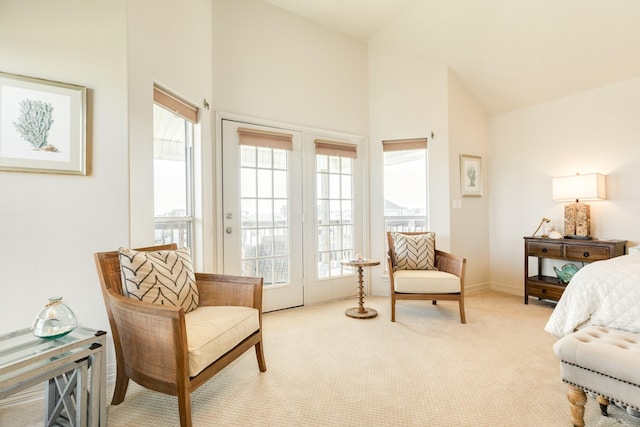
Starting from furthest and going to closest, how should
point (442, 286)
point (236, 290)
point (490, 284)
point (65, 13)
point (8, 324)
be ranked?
1. point (490, 284)
2. point (442, 286)
3. point (236, 290)
4. point (65, 13)
5. point (8, 324)

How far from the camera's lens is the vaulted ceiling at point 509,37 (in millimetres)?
2947

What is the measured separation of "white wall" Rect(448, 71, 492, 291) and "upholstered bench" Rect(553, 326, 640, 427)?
2.40 metres

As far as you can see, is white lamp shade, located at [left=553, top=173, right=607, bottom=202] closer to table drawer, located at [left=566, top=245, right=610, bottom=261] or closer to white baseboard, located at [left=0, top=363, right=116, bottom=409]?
table drawer, located at [left=566, top=245, right=610, bottom=261]

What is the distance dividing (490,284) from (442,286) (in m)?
1.75

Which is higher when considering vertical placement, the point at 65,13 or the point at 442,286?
the point at 65,13

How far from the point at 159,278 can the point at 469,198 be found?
3674 mm

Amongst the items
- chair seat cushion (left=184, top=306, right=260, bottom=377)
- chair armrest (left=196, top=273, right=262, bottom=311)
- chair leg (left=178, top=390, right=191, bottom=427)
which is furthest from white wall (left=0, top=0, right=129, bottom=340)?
chair leg (left=178, top=390, right=191, bottom=427)

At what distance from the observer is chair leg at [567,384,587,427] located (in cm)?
153

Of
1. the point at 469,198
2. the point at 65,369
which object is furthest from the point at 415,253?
the point at 65,369

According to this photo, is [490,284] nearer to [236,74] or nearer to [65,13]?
[236,74]

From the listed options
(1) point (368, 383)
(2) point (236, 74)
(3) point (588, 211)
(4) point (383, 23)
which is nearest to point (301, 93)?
(2) point (236, 74)

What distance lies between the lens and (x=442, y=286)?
308 cm

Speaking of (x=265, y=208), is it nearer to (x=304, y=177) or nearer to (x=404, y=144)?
(x=304, y=177)

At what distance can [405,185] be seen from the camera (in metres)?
4.16
